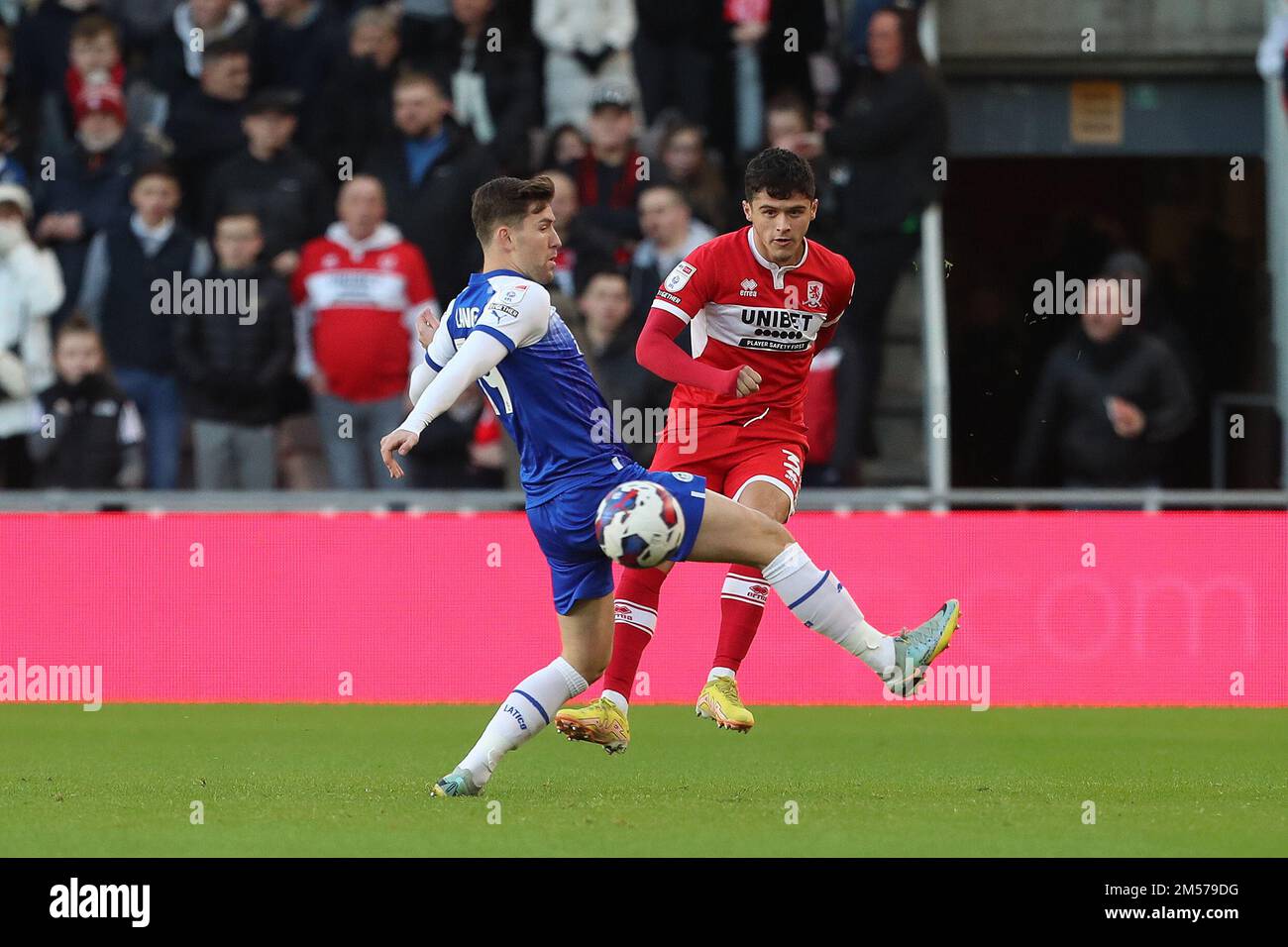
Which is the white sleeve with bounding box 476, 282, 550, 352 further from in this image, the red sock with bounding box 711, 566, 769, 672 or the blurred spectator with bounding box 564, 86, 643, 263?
the blurred spectator with bounding box 564, 86, 643, 263

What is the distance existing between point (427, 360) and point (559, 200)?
19.2 feet

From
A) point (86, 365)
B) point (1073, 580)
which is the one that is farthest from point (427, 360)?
point (86, 365)

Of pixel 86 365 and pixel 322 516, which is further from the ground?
pixel 86 365

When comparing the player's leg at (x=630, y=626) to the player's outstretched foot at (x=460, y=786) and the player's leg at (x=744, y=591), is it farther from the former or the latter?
the player's outstretched foot at (x=460, y=786)

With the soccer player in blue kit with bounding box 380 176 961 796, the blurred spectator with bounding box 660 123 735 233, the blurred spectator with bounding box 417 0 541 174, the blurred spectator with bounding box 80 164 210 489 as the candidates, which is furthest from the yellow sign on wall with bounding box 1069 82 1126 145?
the soccer player in blue kit with bounding box 380 176 961 796

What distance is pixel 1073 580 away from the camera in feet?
39.2

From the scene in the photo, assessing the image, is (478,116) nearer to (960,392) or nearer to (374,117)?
(374,117)

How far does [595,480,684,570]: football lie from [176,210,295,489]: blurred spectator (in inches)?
244

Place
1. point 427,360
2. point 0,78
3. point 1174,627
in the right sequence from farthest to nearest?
point 0,78 → point 1174,627 → point 427,360

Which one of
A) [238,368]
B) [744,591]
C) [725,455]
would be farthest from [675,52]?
[744,591]

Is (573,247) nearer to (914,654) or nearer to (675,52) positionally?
Result: (675,52)

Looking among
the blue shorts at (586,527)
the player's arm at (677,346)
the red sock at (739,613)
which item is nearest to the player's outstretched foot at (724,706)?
the red sock at (739,613)

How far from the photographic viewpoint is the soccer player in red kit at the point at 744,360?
841 cm

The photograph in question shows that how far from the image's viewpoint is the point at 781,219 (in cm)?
838
